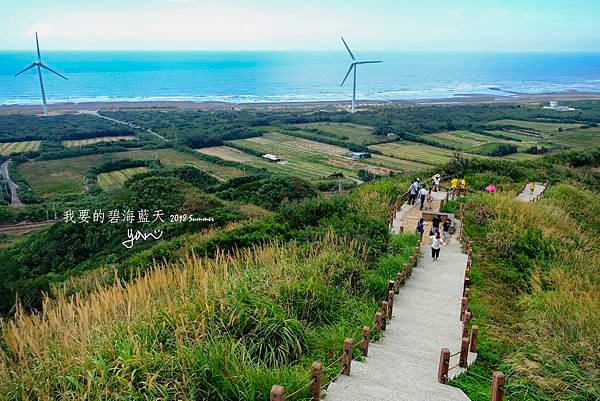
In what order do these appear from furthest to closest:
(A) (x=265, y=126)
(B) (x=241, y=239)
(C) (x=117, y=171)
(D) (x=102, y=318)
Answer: (A) (x=265, y=126)
(C) (x=117, y=171)
(B) (x=241, y=239)
(D) (x=102, y=318)

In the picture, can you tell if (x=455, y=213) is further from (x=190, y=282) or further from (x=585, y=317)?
(x=190, y=282)

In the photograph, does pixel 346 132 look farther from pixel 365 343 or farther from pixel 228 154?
pixel 365 343

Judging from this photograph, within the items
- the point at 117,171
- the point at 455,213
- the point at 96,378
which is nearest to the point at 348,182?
the point at 117,171

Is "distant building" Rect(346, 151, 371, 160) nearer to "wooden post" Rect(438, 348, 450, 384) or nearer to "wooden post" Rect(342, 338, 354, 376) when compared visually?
"wooden post" Rect(438, 348, 450, 384)

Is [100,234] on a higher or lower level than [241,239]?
lower

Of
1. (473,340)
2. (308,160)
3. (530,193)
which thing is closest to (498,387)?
(473,340)

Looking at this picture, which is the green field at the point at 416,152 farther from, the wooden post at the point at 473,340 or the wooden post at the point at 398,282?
the wooden post at the point at 473,340

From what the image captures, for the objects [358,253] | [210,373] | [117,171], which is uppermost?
[210,373]
